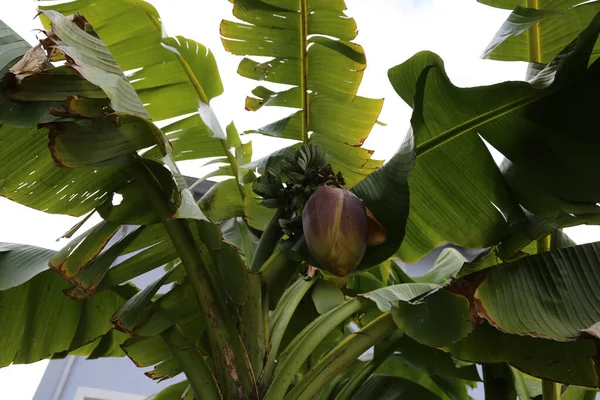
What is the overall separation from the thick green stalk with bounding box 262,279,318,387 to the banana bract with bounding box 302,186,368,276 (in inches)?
11.4

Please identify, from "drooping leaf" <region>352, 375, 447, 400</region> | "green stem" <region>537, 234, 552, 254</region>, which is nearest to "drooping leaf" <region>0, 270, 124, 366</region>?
"drooping leaf" <region>352, 375, 447, 400</region>

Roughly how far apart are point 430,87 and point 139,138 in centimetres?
54

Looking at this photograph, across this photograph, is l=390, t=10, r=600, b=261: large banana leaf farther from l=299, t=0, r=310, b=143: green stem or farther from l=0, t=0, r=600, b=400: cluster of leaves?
l=299, t=0, r=310, b=143: green stem

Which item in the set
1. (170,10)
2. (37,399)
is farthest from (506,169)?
(37,399)

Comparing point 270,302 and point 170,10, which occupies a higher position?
point 170,10

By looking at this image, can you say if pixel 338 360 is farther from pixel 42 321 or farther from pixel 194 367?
pixel 42 321

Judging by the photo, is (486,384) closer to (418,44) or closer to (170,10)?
(418,44)

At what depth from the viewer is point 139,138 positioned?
2.46 ft

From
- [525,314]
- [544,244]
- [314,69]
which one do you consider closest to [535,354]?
[525,314]

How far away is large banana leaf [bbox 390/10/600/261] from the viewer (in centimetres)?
79

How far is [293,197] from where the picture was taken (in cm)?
87

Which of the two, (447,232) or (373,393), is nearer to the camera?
(447,232)

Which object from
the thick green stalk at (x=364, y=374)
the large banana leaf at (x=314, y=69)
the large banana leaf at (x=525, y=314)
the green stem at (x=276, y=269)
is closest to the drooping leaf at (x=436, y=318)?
the large banana leaf at (x=525, y=314)

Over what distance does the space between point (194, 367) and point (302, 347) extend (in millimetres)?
209
